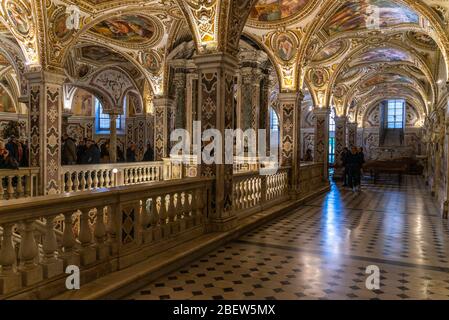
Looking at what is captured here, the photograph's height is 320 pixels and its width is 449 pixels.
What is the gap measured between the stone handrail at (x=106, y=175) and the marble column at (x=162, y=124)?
2.14ft

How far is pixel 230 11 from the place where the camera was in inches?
260

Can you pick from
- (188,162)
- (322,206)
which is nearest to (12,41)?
(188,162)

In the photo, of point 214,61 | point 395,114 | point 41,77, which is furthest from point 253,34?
point 395,114

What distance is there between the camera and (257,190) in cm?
909

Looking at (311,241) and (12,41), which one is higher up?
(12,41)

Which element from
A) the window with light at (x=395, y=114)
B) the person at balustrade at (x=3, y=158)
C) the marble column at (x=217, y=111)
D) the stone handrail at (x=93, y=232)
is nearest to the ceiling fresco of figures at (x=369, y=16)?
the marble column at (x=217, y=111)

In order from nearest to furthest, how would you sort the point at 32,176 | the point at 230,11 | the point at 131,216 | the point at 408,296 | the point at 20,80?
the point at 408,296, the point at 131,216, the point at 230,11, the point at 32,176, the point at 20,80

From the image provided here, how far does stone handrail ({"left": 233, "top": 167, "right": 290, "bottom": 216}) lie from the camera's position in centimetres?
801

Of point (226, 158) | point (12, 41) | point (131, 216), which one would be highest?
point (12, 41)

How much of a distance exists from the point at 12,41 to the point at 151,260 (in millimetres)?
11485

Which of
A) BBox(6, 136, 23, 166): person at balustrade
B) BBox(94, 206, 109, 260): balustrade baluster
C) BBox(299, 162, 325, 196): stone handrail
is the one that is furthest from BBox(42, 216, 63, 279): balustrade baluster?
BBox(299, 162, 325, 196): stone handrail

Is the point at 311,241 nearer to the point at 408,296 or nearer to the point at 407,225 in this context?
the point at 408,296

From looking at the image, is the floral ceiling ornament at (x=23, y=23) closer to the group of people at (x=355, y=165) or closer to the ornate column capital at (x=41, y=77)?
the ornate column capital at (x=41, y=77)

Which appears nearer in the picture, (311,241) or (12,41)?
(311,241)
